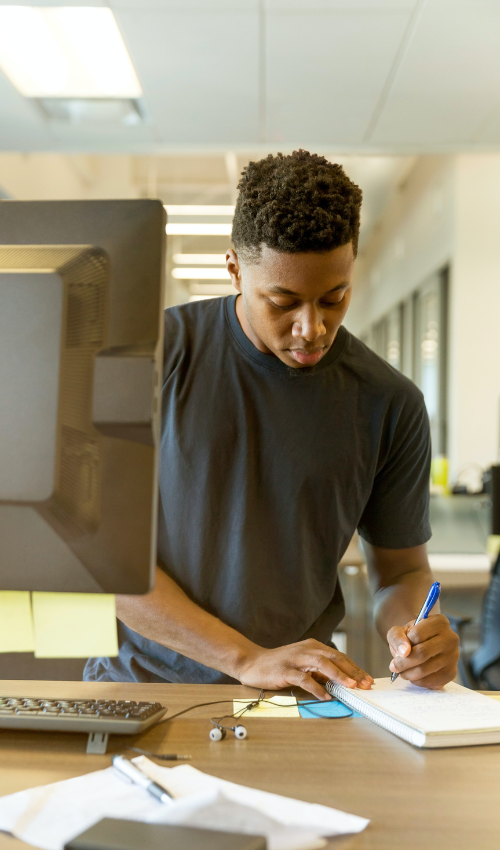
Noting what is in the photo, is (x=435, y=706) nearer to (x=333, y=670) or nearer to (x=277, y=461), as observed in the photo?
(x=333, y=670)

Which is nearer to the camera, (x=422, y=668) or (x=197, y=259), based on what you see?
(x=422, y=668)

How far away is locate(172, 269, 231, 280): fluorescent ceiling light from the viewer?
813 centimetres

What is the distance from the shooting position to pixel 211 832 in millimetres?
511

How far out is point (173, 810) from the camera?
531 mm

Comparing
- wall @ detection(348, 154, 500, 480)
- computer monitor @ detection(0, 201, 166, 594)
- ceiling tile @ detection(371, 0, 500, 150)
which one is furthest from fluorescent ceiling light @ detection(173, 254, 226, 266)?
computer monitor @ detection(0, 201, 166, 594)

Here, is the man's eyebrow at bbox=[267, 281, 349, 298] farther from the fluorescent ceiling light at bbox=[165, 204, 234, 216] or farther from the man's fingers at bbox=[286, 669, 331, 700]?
the fluorescent ceiling light at bbox=[165, 204, 234, 216]

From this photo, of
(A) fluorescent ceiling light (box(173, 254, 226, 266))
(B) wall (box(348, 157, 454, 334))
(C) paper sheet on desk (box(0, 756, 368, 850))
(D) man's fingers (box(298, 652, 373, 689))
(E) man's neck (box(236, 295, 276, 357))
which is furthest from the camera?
(A) fluorescent ceiling light (box(173, 254, 226, 266))

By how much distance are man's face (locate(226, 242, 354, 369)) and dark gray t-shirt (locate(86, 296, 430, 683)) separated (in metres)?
0.12

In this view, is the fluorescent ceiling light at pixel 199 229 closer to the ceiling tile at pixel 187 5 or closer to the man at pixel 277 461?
the ceiling tile at pixel 187 5

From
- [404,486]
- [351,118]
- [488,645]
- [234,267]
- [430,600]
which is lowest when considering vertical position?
[488,645]

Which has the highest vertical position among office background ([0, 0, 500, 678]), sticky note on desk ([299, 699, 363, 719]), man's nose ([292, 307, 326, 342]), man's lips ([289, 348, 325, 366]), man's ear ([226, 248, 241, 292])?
office background ([0, 0, 500, 678])

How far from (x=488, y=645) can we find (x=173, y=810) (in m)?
1.89

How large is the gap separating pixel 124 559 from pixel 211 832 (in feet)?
0.78

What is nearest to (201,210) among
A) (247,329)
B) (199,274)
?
(199,274)
